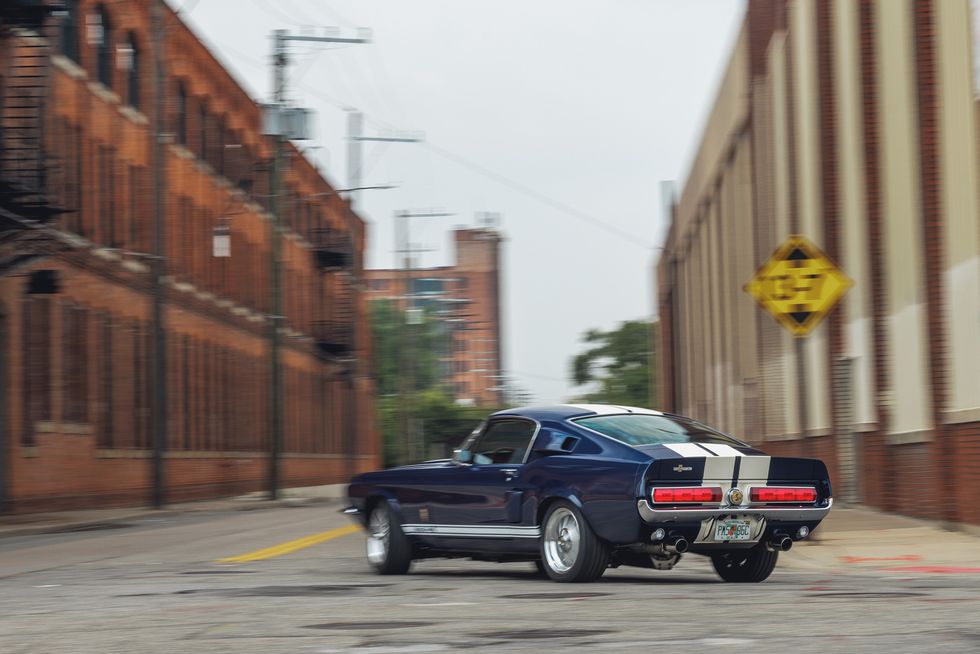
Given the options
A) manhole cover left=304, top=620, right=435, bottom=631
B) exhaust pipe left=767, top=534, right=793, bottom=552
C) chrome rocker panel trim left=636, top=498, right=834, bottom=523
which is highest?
chrome rocker panel trim left=636, top=498, right=834, bottom=523

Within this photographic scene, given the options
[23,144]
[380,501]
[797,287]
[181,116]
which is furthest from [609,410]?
[181,116]

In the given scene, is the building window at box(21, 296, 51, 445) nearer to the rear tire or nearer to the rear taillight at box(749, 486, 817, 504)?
the rear tire

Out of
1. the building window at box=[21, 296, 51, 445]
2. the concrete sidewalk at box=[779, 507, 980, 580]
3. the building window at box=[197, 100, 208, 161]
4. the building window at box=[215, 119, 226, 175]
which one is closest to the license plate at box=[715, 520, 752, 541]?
the concrete sidewalk at box=[779, 507, 980, 580]

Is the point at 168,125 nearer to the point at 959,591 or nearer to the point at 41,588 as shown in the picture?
the point at 41,588

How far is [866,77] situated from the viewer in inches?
945

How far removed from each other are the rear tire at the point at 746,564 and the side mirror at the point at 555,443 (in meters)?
1.47

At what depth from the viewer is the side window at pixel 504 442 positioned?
42.3 feet

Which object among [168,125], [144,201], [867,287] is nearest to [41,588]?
[867,287]

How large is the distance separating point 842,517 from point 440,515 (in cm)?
943

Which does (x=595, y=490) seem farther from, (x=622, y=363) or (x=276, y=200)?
(x=622, y=363)

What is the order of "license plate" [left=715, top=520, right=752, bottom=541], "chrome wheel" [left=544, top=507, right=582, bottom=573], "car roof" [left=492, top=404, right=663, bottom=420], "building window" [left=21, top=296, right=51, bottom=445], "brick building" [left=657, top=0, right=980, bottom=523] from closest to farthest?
"license plate" [left=715, top=520, right=752, bottom=541] → "chrome wheel" [left=544, top=507, right=582, bottom=573] → "car roof" [left=492, top=404, right=663, bottom=420] → "brick building" [left=657, top=0, right=980, bottom=523] → "building window" [left=21, top=296, right=51, bottom=445]

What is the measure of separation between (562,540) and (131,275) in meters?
31.3

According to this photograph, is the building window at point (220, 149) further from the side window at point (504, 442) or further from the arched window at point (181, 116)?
the side window at point (504, 442)

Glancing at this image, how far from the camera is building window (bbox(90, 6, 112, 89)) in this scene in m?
40.6
